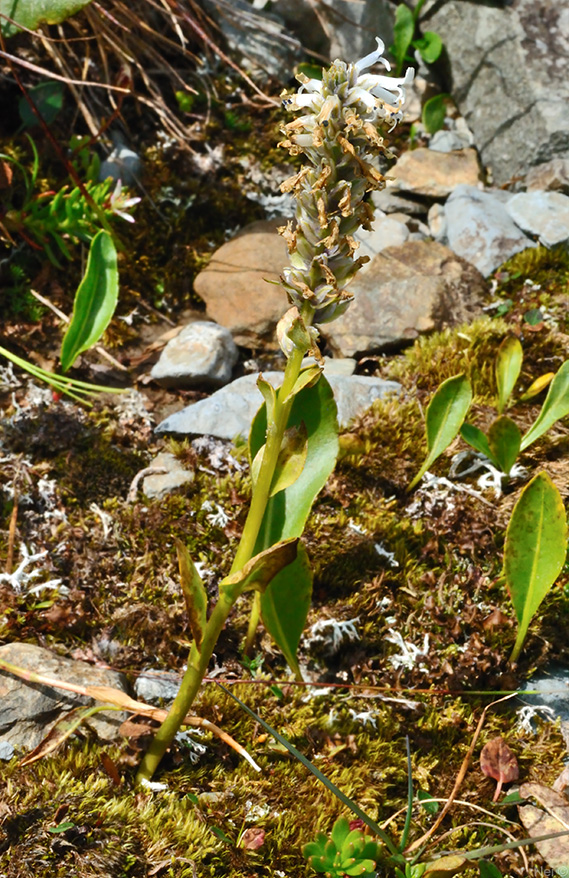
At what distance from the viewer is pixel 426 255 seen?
154 inches

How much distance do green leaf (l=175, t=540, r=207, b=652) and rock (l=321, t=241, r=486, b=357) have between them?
1893 mm

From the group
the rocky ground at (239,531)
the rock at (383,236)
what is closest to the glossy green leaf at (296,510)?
the rocky ground at (239,531)

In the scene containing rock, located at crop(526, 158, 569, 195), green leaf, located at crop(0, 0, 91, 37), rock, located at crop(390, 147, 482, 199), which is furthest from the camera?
rock, located at crop(390, 147, 482, 199)

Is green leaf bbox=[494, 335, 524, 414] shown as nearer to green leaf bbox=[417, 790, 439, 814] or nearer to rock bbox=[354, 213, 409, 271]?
rock bbox=[354, 213, 409, 271]

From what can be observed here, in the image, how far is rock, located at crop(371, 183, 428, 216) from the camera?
4.36 meters

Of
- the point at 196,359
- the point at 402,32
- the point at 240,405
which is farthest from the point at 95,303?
the point at 402,32

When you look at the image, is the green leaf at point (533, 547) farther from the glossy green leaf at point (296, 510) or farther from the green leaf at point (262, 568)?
the green leaf at point (262, 568)

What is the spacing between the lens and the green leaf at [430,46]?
15.5 feet

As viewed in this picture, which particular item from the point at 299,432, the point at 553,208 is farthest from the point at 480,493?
the point at 553,208

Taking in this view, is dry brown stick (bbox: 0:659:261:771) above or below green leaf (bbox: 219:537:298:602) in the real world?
below

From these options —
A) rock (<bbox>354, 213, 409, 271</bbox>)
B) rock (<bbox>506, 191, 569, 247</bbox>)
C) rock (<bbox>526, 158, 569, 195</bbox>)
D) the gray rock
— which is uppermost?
rock (<bbox>526, 158, 569, 195</bbox>)

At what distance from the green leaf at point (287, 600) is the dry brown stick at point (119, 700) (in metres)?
0.33

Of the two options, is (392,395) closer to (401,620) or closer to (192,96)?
(401,620)

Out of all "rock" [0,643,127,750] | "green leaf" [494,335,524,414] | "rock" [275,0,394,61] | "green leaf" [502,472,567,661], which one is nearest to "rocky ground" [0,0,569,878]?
"rock" [0,643,127,750]
